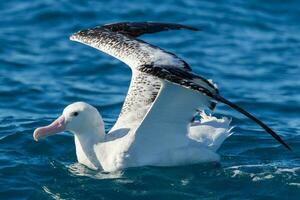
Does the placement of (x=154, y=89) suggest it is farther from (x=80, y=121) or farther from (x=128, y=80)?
(x=128, y=80)

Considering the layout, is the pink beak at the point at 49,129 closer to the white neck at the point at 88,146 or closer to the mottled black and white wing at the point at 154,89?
the white neck at the point at 88,146

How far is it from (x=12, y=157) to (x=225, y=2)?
1056cm

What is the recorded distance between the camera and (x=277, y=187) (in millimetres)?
11508

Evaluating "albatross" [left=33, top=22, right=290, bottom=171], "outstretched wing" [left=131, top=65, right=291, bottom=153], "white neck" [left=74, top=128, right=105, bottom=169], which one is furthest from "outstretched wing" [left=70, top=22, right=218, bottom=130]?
"outstretched wing" [left=131, top=65, right=291, bottom=153]

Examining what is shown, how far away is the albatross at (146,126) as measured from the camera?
1182 centimetres

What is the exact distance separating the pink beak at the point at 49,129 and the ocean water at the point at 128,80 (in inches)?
17.0

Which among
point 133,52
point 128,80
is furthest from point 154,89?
point 128,80

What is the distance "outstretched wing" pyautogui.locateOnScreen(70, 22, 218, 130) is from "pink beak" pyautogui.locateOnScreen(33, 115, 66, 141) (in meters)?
0.76

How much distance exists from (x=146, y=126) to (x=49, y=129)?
1253mm

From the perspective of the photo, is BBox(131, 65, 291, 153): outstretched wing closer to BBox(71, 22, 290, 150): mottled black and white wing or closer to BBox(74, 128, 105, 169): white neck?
BBox(71, 22, 290, 150): mottled black and white wing

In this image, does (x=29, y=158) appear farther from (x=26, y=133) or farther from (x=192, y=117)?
(x=192, y=117)

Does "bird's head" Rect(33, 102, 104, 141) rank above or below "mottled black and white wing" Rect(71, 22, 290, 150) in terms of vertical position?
below

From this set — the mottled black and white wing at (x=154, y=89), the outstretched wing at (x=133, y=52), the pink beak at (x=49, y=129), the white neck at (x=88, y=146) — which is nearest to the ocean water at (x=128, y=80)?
the white neck at (x=88, y=146)

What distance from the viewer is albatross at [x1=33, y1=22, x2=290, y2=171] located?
1182 cm
